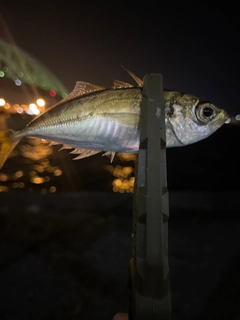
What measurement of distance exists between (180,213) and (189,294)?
3.90m

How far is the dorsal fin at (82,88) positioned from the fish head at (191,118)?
0.54m

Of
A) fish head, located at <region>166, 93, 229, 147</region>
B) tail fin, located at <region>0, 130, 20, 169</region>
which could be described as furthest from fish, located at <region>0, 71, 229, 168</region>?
tail fin, located at <region>0, 130, 20, 169</region>

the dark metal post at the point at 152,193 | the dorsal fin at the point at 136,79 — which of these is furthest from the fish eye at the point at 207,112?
the dorsal fin at the point at 136,79

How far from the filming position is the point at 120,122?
2.25m

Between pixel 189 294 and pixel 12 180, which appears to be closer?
pixel 189 294

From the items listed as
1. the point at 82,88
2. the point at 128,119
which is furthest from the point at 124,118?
the point at 82,88

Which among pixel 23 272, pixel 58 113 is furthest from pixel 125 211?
pixel 58 113

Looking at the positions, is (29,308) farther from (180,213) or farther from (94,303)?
(180,213)

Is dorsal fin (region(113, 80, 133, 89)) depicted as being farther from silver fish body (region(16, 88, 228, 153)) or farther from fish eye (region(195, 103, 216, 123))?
fish eye (region(195, 103, 216, 123))

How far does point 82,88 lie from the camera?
2465 mm

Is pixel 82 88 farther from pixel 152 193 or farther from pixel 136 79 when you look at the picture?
pixel 152 193

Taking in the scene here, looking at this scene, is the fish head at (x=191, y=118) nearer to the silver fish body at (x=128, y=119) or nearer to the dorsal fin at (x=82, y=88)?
the silver fish body at (x=128, y=119)

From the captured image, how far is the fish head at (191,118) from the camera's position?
223cm

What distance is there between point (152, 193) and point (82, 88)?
92cm
